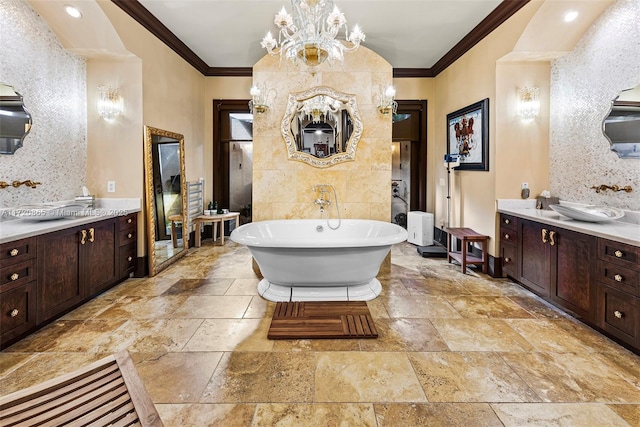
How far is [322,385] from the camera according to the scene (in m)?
1.81

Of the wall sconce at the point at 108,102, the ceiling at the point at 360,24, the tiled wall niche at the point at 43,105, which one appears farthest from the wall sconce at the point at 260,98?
the tiled wall niche at the point at 43,105

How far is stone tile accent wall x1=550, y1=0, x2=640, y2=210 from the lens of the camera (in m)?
2.73

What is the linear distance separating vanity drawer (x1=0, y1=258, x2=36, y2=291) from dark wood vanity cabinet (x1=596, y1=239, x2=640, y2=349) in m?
4.24

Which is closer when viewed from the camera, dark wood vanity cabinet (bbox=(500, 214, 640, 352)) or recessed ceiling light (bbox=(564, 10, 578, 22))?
dark wood vanity cabinet (bbox=(500, 214, 640, 352))

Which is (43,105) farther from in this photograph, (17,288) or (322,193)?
(322,193)

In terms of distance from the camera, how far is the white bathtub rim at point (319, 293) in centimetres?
305

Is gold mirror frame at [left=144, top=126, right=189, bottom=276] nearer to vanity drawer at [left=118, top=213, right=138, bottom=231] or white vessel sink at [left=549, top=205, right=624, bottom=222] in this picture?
vanity drawer at [left=118, top=213, right=138, bottom=231]

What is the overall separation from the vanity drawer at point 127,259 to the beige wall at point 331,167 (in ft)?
4.75

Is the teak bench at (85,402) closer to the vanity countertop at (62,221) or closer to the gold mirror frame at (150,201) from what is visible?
the vanity countertop at (62,221)

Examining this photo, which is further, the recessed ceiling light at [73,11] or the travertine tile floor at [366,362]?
the recessed ceiling light at [73,11]

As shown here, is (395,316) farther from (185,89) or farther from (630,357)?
(185,89)

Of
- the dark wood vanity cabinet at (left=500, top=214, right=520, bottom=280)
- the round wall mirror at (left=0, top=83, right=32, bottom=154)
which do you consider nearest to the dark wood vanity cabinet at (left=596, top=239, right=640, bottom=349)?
the dark wood vanity cabinet at (left=500, top=214, right=520, bottom=280)

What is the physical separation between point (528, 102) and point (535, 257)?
1772 millimetres

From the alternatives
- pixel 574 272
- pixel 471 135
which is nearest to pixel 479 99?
pixel 471 135
